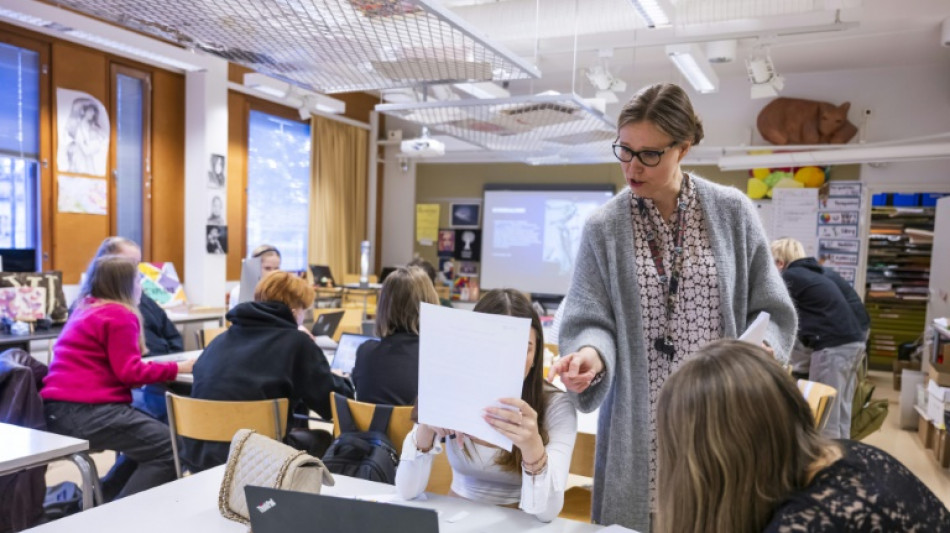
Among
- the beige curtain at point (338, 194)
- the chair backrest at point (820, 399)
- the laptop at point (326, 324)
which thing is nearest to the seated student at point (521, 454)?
the chair backrest at point (820, 399)

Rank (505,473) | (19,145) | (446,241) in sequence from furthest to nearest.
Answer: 1. (446,241)
2. (19,145)
3. (505,473)

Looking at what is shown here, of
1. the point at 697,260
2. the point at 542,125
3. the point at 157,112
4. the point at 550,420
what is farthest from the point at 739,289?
the point at 157,112

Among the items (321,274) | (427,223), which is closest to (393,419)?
(321,274)

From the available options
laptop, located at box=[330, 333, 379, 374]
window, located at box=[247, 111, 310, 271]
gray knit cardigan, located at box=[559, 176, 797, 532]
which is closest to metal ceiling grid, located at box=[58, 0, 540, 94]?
gray knit cardigan, located at box=[559, 176, 797, 532]

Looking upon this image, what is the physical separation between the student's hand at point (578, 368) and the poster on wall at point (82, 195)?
19.2 ft

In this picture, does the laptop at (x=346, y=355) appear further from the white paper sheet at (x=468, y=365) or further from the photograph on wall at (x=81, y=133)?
the photograph on wall at (x=81, y=133)

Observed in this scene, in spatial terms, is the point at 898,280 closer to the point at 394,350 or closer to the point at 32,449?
the point at 394,350

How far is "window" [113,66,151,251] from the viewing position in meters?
6.39

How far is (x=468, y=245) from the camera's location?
959 cm

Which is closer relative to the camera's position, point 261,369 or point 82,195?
point 261,369

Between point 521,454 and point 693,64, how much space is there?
4.23m

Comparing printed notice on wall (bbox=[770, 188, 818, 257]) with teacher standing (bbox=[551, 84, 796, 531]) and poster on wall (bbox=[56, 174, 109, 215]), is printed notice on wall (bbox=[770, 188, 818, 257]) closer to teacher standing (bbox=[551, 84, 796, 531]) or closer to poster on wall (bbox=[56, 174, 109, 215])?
teacher standing (bbox=[551, 84, 796, 531])

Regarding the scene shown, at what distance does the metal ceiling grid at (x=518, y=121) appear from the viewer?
382cm

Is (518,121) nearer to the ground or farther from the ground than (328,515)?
farther from the ground
